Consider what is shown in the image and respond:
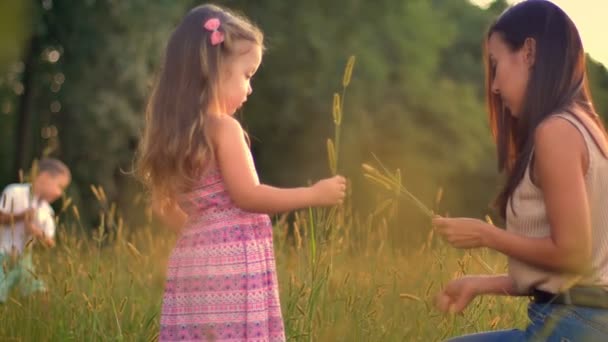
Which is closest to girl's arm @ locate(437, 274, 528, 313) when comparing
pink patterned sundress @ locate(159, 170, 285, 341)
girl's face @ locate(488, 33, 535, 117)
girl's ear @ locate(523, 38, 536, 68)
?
girl's face @ locate(488, 33, 535, 117)

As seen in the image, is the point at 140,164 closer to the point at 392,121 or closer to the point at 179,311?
the point at 179,311

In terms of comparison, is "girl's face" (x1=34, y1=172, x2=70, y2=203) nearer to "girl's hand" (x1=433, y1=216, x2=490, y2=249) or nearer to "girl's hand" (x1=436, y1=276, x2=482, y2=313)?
"girl's hand" (x1=436, y1=276, x2=482, y2=313)

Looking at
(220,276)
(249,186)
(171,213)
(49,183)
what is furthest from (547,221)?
(49,183)

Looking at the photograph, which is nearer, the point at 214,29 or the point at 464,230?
the point at 464,230

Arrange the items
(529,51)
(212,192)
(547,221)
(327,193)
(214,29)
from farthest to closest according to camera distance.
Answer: (214,29)
(212,192)
(327,193)
(529,51)
(547,221)

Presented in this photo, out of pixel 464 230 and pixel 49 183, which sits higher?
pixel 464 230

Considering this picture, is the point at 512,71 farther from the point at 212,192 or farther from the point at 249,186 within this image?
the point at 212,192

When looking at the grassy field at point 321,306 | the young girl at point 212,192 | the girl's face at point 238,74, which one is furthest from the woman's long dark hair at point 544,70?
the girl's face at point 238,74

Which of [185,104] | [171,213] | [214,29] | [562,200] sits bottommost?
[171,213]

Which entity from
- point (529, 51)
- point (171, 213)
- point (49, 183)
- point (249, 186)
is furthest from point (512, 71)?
point (49, 183)

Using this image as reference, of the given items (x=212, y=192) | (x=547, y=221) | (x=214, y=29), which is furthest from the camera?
(x=214, y=29)

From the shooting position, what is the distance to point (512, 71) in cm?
279

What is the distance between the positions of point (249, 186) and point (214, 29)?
1.93 ft

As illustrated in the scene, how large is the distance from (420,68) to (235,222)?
27.0 metres
